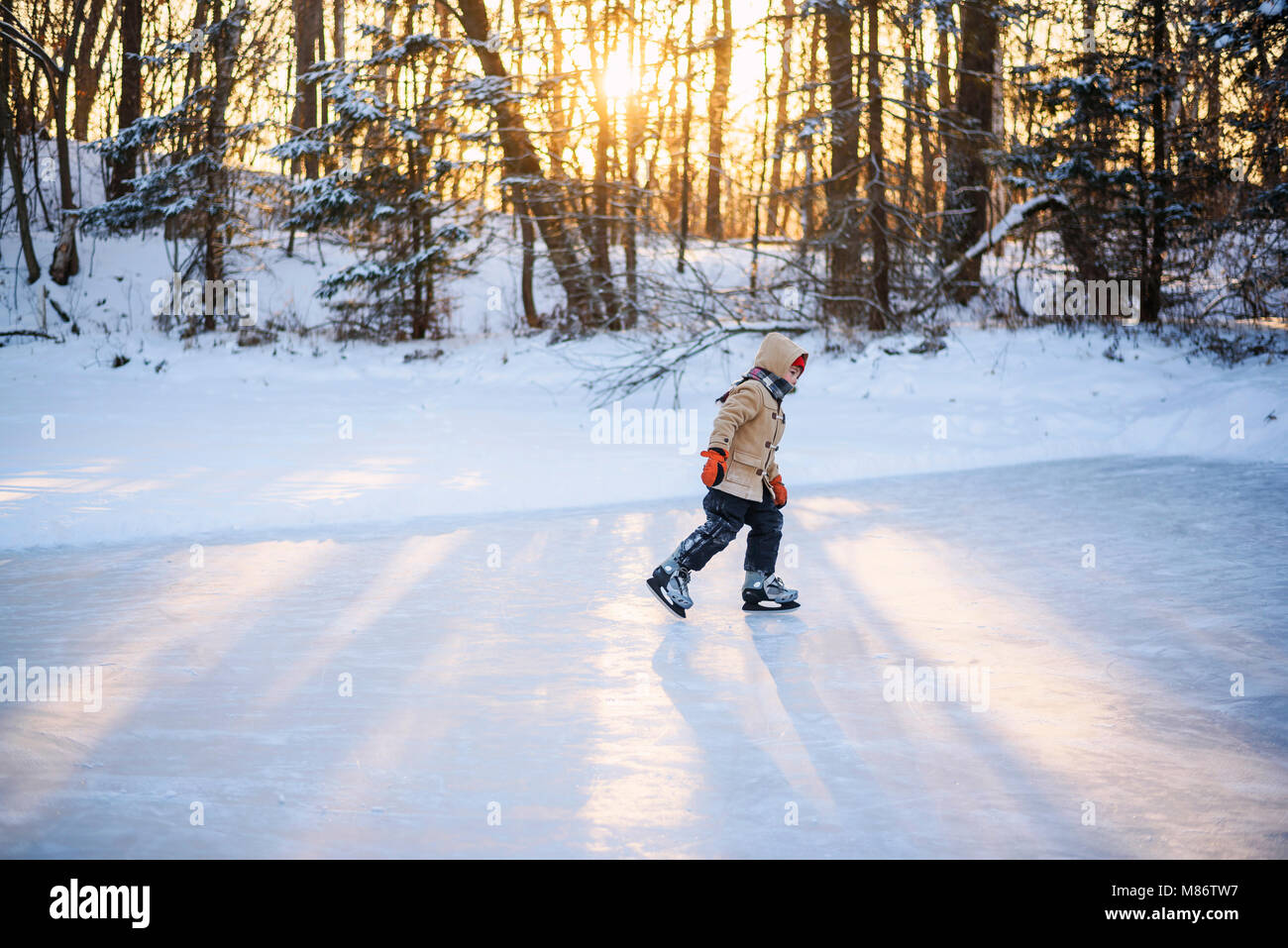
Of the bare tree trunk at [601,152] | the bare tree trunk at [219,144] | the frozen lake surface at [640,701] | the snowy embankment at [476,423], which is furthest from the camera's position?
the bare tree trunk at [219,144]

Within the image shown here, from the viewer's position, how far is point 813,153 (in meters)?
15.7

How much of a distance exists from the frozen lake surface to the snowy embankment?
1186 mm

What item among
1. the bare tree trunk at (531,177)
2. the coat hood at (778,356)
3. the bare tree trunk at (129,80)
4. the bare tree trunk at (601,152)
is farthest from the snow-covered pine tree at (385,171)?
the coat hood at (778,356)

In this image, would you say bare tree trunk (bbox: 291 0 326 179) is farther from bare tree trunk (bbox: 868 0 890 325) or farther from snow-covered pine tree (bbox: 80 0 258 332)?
bare tree trunk (bbox: 868 0 890 325)

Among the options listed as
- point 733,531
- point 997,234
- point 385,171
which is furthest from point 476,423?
point 997,234

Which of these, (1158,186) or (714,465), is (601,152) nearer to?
(1158,186)

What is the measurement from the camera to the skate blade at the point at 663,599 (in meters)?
4.95

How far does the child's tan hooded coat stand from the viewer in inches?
198

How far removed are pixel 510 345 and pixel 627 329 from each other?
2100 mm

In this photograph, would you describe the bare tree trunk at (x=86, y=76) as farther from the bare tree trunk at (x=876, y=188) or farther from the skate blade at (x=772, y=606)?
the skate blade at (x=772, y=606)

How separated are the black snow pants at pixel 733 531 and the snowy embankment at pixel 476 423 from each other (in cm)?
290

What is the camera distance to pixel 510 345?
1630cm

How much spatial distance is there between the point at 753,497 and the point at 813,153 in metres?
12.0

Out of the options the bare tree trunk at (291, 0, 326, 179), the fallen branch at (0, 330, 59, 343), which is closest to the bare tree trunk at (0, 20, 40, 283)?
the fallen branch at (0, 330, 59, 343)
